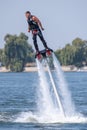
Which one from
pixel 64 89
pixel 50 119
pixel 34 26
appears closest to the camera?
pixel 34 26

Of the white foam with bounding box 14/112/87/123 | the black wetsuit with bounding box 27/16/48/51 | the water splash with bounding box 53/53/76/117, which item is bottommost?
the white foam with bounding box 14/112/87/123

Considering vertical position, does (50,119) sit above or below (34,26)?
below

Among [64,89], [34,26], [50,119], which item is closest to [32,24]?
[34,26]

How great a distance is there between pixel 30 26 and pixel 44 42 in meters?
1.38

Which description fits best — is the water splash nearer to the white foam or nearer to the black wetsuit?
the white foam

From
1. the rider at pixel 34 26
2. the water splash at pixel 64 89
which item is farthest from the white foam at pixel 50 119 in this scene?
the rider at pixel 34 26

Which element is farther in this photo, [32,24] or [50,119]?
[50,119]

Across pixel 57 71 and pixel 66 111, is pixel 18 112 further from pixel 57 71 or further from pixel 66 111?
pixel 57 71

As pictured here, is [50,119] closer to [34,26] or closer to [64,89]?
[64,89]

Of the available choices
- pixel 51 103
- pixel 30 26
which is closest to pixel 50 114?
pixel 51 103

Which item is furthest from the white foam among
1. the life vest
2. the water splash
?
the life vest

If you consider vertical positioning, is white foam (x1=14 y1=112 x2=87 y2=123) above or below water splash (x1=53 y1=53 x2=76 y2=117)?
below

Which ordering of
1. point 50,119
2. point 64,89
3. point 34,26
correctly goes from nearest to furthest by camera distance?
point 34,26 < point 64,89 < point 50,119

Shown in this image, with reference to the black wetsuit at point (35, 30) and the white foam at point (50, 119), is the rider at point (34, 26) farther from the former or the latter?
the white foam at point (50, 119)
